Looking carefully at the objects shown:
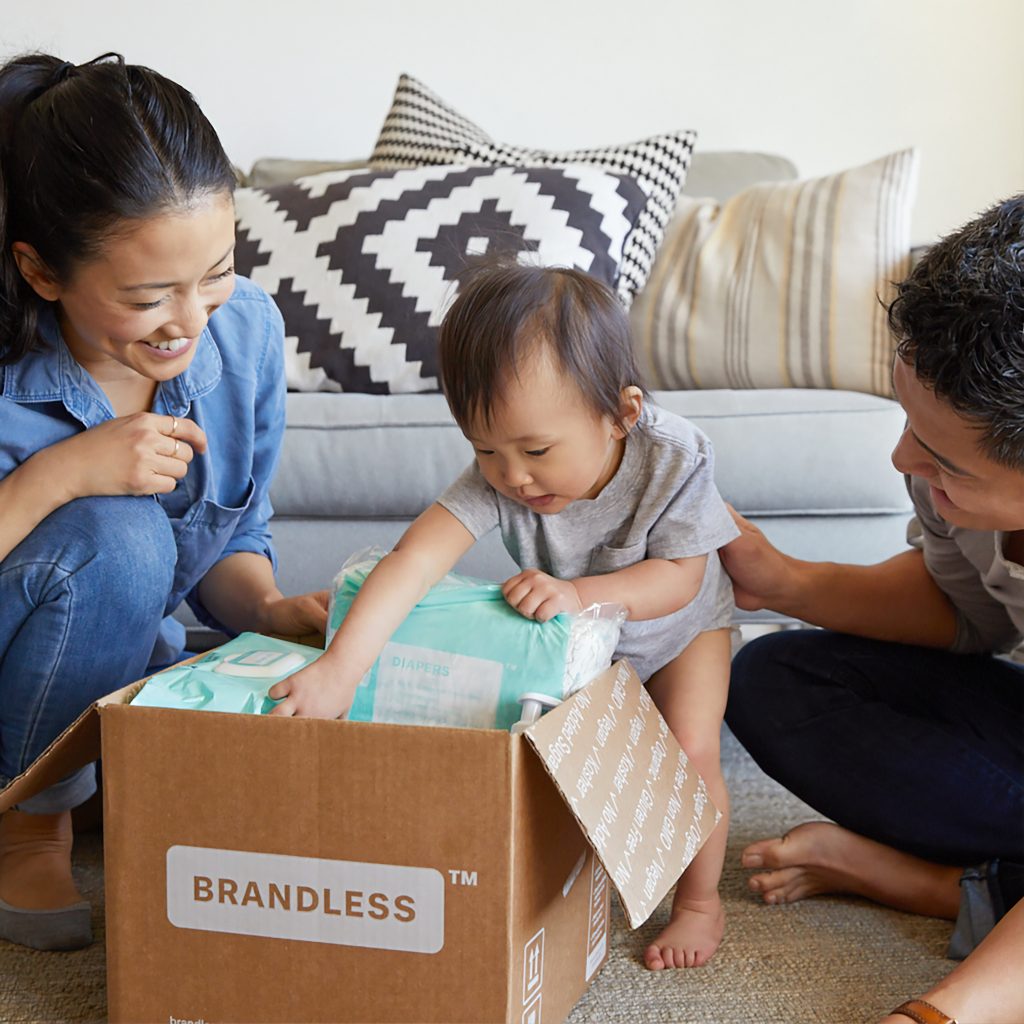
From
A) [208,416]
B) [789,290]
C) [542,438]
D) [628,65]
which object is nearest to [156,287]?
[208,416]

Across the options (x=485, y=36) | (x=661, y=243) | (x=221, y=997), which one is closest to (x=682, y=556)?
(x=221, y=997)

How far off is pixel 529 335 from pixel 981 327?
0.39 m

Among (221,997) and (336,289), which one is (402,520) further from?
(221,997)

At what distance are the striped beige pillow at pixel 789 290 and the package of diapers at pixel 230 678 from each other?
1.03 metres

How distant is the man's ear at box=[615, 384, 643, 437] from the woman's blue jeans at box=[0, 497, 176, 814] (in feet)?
1.44

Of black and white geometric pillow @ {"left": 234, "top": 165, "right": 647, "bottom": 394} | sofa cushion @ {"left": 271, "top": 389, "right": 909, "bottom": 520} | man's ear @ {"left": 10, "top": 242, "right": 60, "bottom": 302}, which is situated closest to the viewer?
man's ear @ {"left": 10, "top": 242, "right": 60, "bottom": 302}

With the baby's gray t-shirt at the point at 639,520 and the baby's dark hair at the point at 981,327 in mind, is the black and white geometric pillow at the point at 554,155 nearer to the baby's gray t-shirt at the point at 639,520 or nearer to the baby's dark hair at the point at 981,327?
the baby's gray t-shirt at the point at 639,520

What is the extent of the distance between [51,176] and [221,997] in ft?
2.13

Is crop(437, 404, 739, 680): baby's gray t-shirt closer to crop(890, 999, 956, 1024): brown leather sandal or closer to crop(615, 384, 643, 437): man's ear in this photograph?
crop(615, 384, 643, 437): man's ear

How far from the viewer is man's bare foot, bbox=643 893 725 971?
3.31 ft

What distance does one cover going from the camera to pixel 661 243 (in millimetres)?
2012

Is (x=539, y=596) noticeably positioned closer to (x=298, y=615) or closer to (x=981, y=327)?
→ (x=298, y=615)

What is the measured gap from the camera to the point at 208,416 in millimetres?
1186

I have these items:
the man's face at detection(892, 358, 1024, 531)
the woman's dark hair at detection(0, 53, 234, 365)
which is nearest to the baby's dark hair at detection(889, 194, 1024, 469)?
the man's face at detection(892, 358, 1024, 531)
